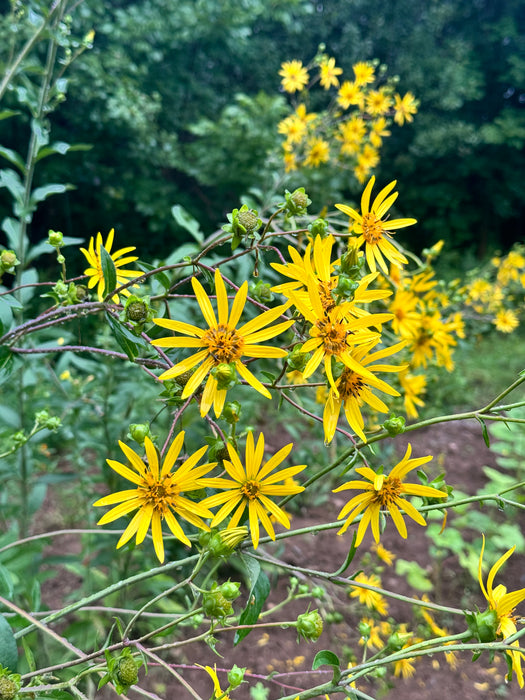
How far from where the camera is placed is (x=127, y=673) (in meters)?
0.59

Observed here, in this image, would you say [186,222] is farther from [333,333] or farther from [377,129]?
[377,129]

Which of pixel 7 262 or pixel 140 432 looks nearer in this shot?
pixel 140 432

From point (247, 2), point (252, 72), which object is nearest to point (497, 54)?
point (252, 72)

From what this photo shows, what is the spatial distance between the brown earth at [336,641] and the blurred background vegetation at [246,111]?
2079 mm

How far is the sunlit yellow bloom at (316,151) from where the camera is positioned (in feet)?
7.25

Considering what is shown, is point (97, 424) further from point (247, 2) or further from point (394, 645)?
point (247, 2)

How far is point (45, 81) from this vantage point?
53.9 inches

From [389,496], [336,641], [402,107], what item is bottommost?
[336,641]

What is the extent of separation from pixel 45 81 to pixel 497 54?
9.75 m

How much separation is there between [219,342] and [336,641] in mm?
1382

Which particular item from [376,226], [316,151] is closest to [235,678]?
[376,226]

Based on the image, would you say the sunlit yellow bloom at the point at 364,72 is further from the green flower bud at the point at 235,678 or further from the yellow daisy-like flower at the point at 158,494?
the green flower bud at the point at 235,678

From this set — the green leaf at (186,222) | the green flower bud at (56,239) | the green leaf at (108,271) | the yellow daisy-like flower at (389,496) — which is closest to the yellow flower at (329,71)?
the green leaf at (186,222)

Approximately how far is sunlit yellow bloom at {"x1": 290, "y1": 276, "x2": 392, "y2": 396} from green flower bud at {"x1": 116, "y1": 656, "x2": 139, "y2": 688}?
415 millimetres
